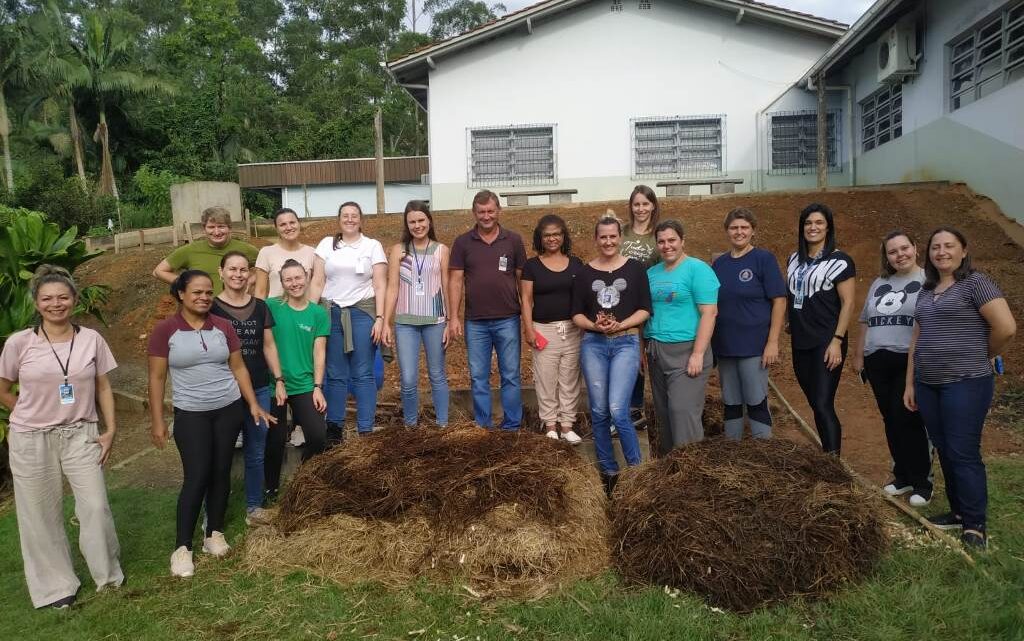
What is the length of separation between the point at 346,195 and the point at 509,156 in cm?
962

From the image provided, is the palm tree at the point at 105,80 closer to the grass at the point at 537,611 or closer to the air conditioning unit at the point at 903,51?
the air conditioning unit at the point at 903,51

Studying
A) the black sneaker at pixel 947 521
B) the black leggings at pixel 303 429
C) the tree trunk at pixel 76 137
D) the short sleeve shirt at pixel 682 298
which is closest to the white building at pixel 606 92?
the short sleeve shirt at pixel 682 298

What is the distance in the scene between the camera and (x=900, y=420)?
14.6 feet

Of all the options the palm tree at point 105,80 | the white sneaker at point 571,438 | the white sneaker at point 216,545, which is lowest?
the white sneaker at point 216,545

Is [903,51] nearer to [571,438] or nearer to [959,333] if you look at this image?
[959,333]

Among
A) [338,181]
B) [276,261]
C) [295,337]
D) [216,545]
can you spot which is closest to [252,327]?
[295,337]

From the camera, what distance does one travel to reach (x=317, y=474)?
14.0 ft

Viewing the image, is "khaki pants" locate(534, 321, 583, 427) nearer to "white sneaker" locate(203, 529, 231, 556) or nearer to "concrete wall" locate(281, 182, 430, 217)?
"white sneaker" locate(203, 529, 231, 556)

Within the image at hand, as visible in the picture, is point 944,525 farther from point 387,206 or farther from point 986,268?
point 387,206

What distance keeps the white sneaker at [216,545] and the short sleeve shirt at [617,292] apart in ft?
8.30

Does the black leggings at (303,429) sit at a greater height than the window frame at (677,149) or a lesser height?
lesser

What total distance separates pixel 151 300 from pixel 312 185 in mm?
12684

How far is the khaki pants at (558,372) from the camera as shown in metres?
4.69

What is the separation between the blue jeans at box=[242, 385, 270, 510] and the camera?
14.4 ft
